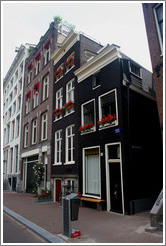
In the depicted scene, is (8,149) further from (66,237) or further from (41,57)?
(66,237)

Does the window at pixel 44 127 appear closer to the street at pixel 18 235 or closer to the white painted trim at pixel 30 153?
the white painted trim at pixel 30 153

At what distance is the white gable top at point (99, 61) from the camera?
11.3m

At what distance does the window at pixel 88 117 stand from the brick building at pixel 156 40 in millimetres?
5094

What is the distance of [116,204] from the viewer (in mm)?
10180

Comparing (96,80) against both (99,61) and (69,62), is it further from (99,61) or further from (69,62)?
(69,62)

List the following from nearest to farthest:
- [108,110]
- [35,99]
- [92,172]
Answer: [108,110], [92,172], [35,99]

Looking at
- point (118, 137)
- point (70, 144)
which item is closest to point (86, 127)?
point (70, 144)

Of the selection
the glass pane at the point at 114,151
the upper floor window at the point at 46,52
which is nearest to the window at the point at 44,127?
the upper floor window at the point at 46,52

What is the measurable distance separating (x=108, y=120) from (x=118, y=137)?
3.90 ft

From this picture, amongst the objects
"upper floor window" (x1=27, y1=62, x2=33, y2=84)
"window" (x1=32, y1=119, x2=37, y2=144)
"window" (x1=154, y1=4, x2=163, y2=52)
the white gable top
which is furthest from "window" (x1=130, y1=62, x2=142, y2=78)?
"upper floor window" (x1=27, y1=62, x2=33, y2=84)

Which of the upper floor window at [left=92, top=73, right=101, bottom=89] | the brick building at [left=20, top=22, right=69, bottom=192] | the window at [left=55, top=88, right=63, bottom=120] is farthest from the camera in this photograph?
the brick building at [left=20, top=22, right=69, bottom=192]

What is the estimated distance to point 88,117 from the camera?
1351 centimetres

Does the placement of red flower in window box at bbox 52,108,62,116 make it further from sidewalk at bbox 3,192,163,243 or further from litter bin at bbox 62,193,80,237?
litter bin at bbox 62,193,80,237

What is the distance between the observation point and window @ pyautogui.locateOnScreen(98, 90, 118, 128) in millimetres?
10859
